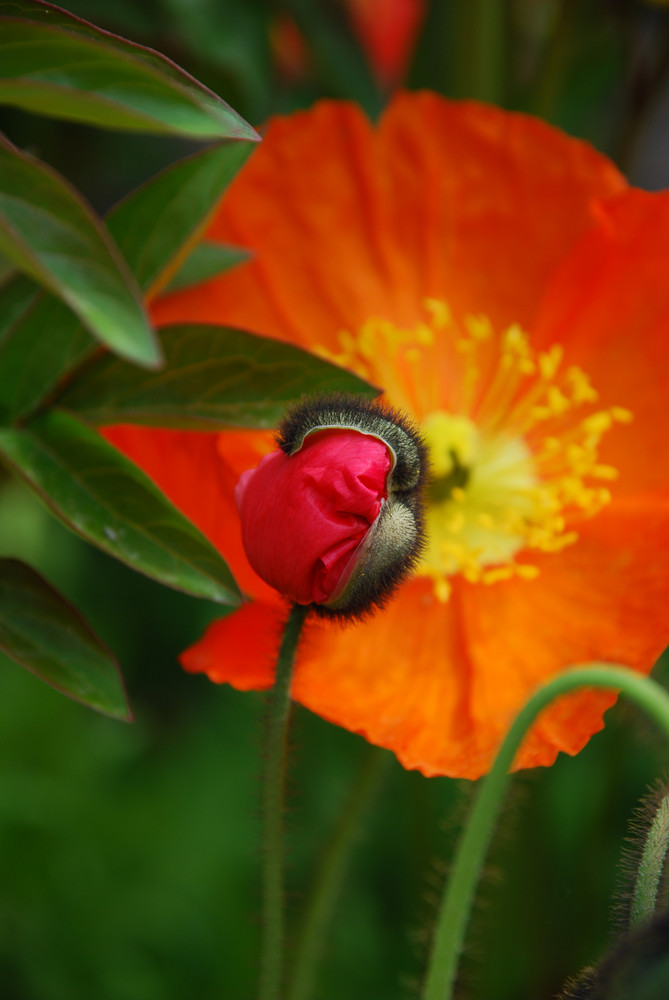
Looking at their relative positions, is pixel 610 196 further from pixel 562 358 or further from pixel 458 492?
pixel 458 492

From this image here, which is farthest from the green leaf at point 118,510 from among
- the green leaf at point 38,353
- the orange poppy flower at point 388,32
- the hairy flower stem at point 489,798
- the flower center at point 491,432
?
the orange poppy flower at point 388,32

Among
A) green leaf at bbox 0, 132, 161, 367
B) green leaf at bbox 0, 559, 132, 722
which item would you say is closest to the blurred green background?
green leaf at bbox 0, 559, 132, 722

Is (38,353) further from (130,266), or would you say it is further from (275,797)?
(275,797)

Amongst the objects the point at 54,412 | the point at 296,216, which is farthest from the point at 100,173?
the point at 54,412

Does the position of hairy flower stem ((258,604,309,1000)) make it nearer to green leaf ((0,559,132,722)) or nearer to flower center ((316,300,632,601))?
green leaf ((0,559,132,722))

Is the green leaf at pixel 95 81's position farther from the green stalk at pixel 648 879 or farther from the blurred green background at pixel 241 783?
the blurred green background at pixel 241 783

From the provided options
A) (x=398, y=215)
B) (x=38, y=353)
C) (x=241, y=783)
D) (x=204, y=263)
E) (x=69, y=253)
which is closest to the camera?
(x=69, y=253)

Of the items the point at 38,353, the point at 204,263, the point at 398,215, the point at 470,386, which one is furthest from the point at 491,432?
the point at 38,353
